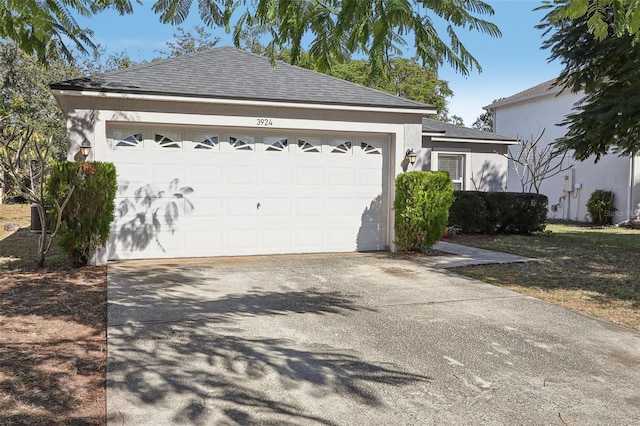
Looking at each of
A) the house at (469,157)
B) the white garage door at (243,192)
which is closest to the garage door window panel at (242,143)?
the white garage door at (243,192)

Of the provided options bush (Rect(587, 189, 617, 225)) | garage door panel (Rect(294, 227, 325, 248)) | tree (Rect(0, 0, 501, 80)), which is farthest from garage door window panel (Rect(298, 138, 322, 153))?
bush (Rect(587, 189, 617, 225))

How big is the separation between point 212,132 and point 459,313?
224 inches

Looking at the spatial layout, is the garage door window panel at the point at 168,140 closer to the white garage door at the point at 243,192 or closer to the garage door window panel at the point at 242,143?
the white garage door at the point at 243,192

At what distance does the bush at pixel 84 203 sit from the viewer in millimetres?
7812

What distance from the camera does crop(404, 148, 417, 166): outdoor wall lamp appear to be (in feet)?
32.6

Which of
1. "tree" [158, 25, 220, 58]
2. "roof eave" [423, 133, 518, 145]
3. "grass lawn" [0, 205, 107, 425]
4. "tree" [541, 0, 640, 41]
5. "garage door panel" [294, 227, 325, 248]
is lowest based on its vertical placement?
"grass lawn" [0, 205, 107, 425]

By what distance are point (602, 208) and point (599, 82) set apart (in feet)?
31.0

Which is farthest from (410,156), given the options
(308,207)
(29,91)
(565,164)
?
(29,91)

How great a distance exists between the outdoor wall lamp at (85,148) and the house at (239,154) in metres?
0.07

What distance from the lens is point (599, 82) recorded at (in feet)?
34.6

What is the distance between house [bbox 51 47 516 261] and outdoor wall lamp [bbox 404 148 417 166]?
0.22 feet

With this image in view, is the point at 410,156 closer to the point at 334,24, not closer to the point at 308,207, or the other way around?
the point at 308,207

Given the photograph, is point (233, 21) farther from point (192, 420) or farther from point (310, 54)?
point (192, 420)

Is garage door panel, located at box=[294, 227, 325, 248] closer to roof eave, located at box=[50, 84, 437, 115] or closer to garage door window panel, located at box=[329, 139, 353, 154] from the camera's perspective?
garage door window panel, located at box=[329, 139, 353, 154]
